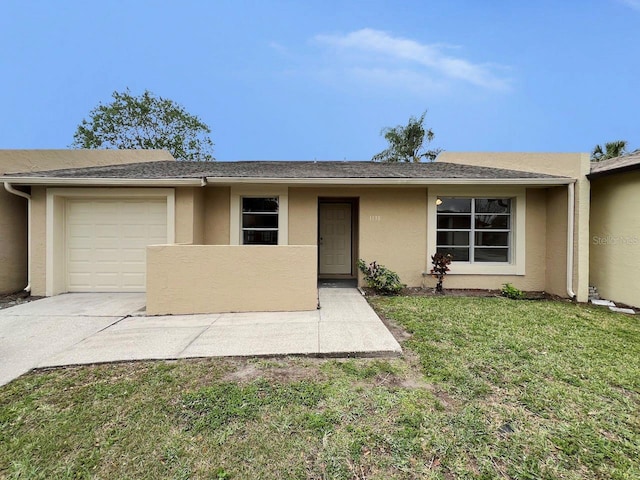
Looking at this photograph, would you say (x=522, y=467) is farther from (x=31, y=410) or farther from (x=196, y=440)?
(x=31, y=410)

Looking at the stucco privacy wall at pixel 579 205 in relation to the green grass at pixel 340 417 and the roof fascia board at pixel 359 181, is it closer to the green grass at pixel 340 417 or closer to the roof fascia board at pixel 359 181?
the roof fascia board at pixel 359 181

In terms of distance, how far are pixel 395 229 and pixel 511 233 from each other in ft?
10.2

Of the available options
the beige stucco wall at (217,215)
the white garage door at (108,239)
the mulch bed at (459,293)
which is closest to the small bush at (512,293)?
the mulch bed at (459,293)

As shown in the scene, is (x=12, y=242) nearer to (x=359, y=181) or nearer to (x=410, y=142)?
(x=359, y=181)

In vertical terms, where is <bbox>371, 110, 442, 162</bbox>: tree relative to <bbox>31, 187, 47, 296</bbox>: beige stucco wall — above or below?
above

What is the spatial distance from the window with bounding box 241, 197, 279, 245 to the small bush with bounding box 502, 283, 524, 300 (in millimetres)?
5950

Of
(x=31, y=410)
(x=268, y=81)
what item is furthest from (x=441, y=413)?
(x=268, y=81)

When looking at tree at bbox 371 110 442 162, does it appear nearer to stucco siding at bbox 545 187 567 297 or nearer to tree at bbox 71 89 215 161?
tree at bbox 71 89 215 161

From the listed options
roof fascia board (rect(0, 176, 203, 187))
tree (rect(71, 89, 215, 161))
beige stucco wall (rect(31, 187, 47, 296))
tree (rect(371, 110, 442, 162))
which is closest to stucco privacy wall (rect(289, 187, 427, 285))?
roof fascia board (rect(0, 176, 203, 187))

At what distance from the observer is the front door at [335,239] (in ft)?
30.9

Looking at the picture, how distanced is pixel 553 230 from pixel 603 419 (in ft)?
20.4

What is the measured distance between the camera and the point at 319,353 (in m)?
3.58

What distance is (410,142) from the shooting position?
2314cm

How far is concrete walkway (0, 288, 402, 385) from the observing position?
3.60 m
